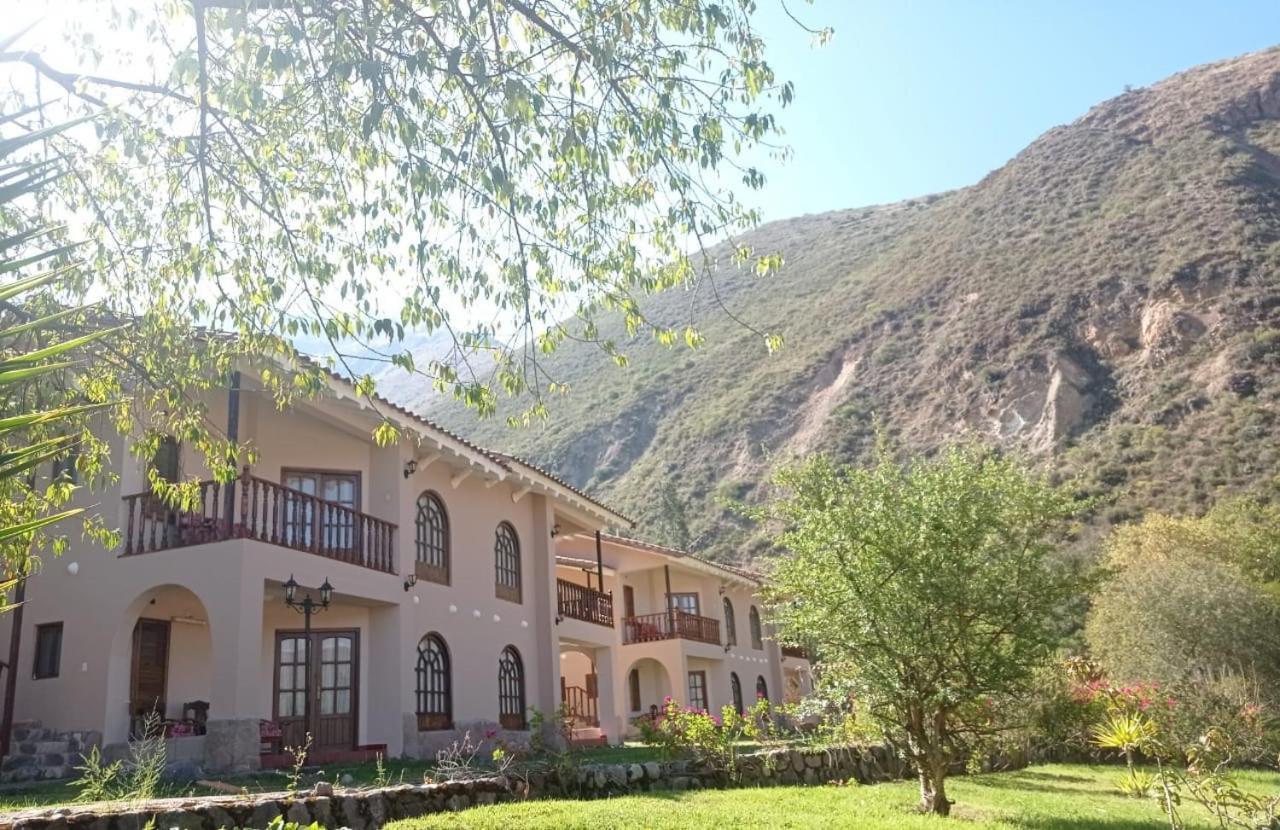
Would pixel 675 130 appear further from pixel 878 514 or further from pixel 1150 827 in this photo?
pixel 1150 827

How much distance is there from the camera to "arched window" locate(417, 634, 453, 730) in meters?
15.0

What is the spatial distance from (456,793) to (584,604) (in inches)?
493

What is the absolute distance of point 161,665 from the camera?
13.2 meters

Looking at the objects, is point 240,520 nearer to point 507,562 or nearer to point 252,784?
point 252,784

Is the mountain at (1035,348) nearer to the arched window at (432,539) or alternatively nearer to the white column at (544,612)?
the white column at (544,612)

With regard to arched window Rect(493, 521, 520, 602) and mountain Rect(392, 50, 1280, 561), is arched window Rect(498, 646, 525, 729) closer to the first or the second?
arched window Rect(493, 521, 520, 602)

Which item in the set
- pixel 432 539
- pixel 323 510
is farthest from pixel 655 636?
pixel 323 510

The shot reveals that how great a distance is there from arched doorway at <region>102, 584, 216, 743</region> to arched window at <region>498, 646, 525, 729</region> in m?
5.20

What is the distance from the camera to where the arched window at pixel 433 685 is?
15008 mm

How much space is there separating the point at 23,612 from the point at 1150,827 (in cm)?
1369

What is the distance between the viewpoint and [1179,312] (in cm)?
4975

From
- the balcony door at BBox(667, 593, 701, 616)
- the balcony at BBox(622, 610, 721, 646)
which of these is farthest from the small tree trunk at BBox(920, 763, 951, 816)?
the balcony door at BBox(667, 593, 701, 616)

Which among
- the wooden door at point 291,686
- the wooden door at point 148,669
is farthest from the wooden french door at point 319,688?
the wooden door at point 148,669

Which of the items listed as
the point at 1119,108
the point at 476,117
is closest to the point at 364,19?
the point at 476,117
